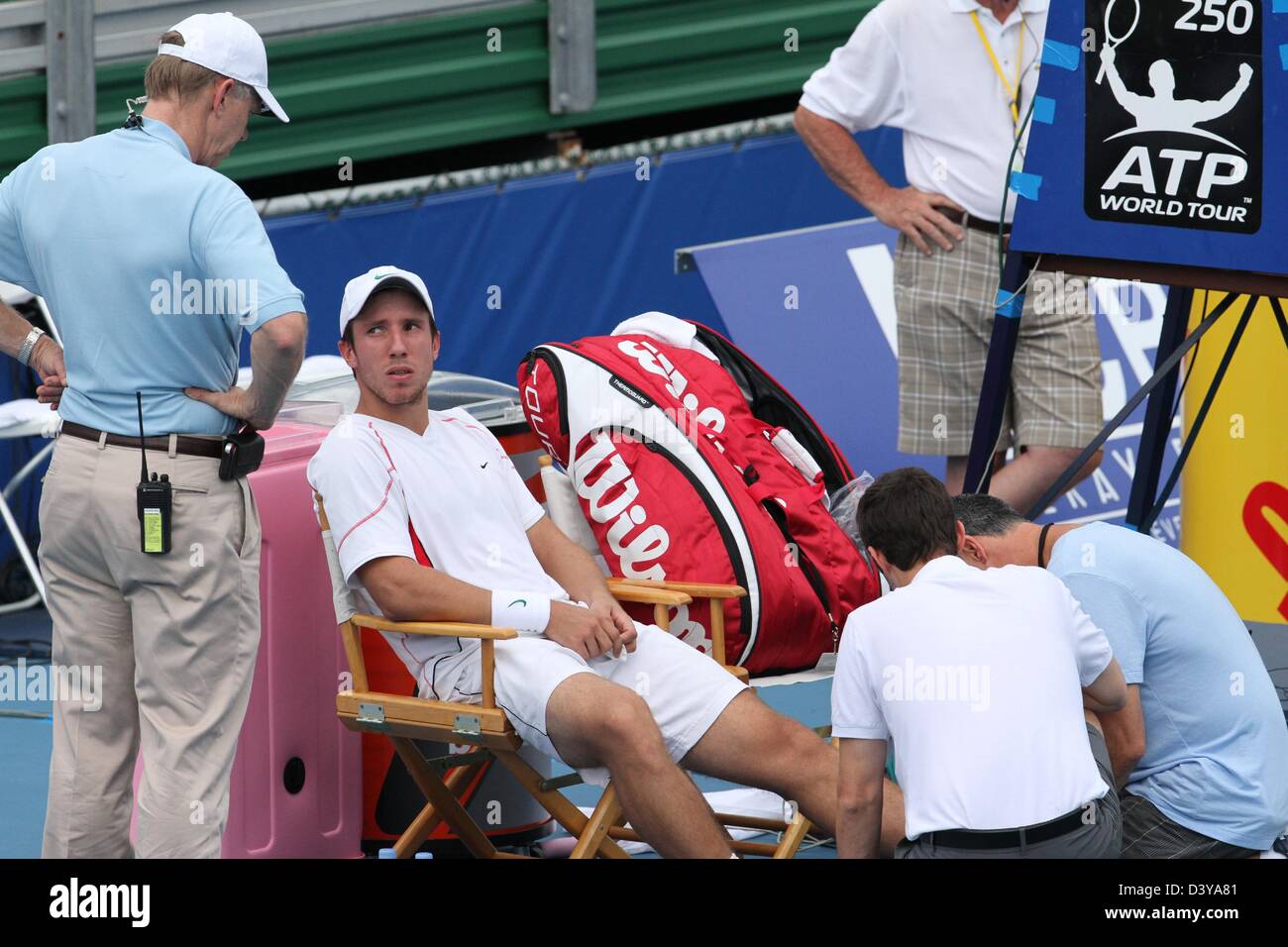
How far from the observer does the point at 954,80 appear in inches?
213

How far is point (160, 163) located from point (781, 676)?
1.89 meters

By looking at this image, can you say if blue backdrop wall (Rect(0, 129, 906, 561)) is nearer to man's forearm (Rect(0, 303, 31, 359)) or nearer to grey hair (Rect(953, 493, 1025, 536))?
man's forearm (Rect(0, 303, 31, 359))

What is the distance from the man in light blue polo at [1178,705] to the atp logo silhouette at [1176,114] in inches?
40.7

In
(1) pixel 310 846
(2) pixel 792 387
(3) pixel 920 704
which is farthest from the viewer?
(2) pixel 792 387

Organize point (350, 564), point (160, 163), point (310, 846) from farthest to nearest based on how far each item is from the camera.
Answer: point (310, 846)
point (350, 564)
point (160, 163)

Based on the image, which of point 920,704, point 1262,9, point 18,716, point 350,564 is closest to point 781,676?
point 350,564

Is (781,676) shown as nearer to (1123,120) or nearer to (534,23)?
(1123,120)

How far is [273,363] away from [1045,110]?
6.43 ft

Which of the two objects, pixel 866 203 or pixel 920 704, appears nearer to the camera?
pixel 920 704

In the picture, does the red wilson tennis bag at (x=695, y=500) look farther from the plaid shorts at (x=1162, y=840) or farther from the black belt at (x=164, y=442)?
the black belt at (x=164, y=442)

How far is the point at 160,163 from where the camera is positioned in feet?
11.8

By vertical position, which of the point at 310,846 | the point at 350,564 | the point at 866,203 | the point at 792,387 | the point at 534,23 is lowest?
the point at 310,846

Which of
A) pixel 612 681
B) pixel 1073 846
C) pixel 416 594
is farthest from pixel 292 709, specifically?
pixel 1073 846

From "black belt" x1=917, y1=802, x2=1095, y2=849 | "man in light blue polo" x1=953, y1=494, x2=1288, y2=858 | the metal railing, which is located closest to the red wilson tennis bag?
"man in light blue polo" x1=953, y1=494, x2=1288, y2=858
